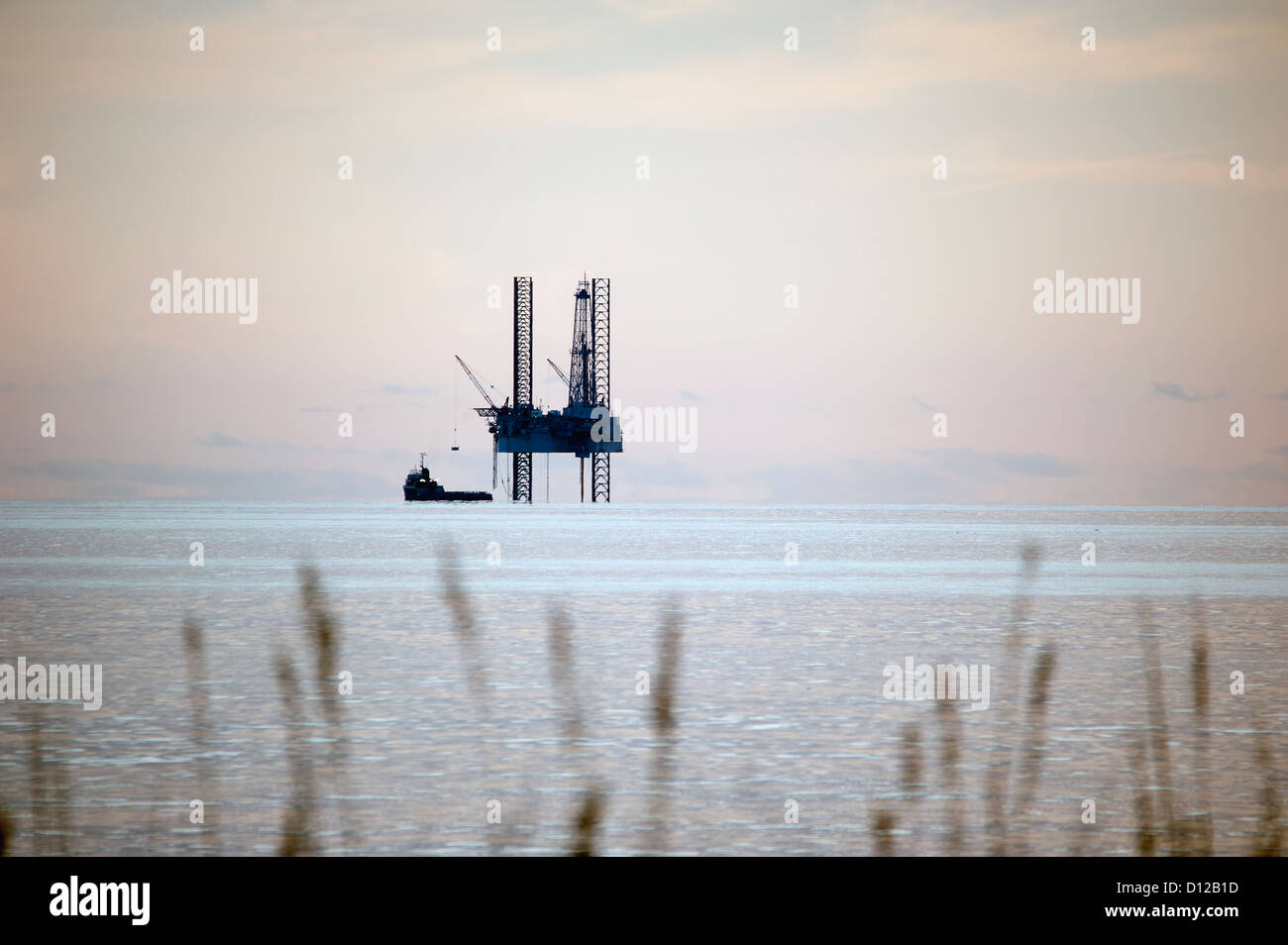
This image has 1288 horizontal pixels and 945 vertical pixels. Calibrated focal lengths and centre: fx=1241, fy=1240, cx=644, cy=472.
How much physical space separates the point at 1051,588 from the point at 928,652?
2093 cm

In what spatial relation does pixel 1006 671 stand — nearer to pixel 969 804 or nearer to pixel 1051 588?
pixel 969 804

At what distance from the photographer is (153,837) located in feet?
29.8

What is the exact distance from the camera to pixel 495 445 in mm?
169750

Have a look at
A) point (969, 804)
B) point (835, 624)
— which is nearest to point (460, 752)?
point (969, 804)

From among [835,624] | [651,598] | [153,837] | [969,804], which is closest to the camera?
[153,837]

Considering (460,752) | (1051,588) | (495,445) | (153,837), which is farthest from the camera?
(495,445)

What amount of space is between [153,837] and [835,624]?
802 inches

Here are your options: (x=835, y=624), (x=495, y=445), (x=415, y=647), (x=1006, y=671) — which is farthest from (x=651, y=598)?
(x=495, y=445)
